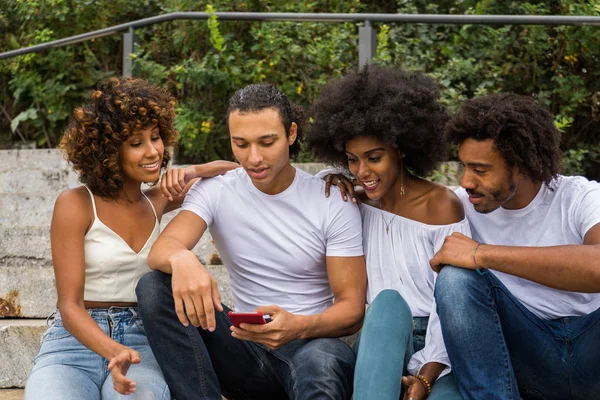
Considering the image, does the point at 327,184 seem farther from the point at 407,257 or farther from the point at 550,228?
the point at 550,228

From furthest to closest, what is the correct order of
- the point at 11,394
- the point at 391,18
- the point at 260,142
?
the point at 391,18 → the point at 11,394 → the point at 260,142

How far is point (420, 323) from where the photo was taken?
9.86 feet

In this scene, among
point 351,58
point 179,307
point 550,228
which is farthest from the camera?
point 351,58

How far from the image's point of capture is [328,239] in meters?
3.07

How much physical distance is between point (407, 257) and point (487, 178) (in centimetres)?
44

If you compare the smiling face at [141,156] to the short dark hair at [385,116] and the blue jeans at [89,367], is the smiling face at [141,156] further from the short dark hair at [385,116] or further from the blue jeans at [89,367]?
the short dark hair at [385,116]

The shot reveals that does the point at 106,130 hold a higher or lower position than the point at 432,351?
higher

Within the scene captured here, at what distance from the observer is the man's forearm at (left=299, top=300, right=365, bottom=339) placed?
2816mm

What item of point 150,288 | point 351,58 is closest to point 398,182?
point 150,288

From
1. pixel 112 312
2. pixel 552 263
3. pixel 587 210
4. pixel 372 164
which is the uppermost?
pixel 372 164

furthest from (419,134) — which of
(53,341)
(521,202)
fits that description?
(53,341)

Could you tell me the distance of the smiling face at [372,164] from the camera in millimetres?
3061

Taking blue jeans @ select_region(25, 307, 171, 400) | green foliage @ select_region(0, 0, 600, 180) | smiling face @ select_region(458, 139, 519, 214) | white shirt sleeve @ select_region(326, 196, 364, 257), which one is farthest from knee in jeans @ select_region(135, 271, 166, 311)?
green foliage @ select_region(0, 0, 600, 180)

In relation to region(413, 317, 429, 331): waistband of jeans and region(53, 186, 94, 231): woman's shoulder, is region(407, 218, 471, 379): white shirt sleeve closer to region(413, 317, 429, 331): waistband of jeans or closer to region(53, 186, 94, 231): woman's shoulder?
region(413, 317, 429, 331): waistband of jeans
